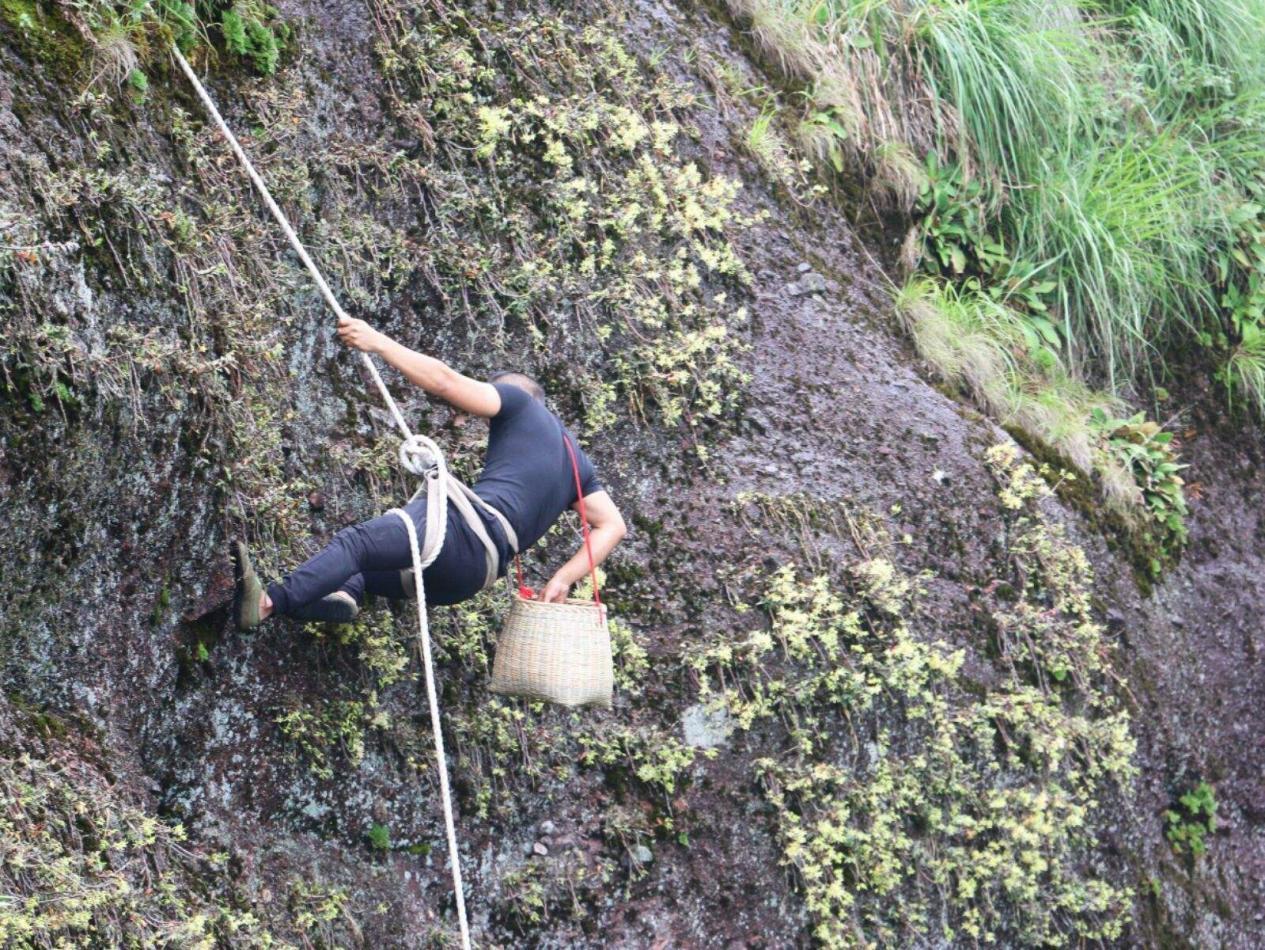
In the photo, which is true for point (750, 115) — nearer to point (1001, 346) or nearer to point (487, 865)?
point (1001, 346)

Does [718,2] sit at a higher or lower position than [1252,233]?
higher

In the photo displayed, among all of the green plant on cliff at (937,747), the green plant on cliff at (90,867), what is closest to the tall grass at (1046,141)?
the green plant on cliff at (937,747)

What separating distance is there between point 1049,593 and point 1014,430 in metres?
1.02

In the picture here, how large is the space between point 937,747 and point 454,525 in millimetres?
3061

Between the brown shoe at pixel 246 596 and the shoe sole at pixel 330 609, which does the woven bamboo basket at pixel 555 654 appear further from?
the brown shoe at pixel 246 596

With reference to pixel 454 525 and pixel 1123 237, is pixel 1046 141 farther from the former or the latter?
pixel 454 525

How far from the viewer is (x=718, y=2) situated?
8070 mm

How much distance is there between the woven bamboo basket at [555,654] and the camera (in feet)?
15.7

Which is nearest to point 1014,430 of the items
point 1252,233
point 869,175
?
point 869,175

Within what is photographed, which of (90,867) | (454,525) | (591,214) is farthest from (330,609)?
(591,214)

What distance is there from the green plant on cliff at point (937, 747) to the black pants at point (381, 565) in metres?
1.70

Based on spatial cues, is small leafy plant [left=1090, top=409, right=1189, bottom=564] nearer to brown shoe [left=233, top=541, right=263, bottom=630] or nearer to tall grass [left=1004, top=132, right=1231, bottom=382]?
tall grass [left=1004, top=132, right=1231, bottom=382]

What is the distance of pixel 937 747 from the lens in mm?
6496

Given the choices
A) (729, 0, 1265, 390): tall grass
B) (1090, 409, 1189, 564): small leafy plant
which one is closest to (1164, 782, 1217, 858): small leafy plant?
(1090, 409, 1189, 564): small leafy plant
